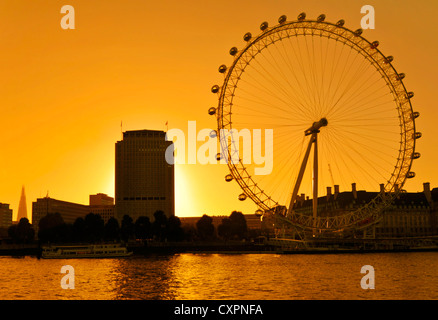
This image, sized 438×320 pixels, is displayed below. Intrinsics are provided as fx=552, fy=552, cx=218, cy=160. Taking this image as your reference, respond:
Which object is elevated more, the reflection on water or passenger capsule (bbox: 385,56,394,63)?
passenger capsule (bbox: 385,56,394,63)

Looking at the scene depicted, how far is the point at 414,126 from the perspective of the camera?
7381 cm

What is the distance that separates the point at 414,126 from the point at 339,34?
1739 centimetres

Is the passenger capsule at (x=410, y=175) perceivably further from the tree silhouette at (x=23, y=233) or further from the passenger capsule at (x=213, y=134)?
the tree silhouette at (x=23, y=233)

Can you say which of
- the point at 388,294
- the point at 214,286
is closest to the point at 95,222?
the point at 214,286

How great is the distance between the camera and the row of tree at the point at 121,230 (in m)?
121

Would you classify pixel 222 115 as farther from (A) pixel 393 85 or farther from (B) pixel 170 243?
(B) pixel 170 243

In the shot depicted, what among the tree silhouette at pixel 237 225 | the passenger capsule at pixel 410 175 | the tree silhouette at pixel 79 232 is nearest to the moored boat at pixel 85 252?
the tree silhouette at pixel 79 232

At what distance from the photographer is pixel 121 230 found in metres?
126

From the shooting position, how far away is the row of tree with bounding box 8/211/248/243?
121 metres

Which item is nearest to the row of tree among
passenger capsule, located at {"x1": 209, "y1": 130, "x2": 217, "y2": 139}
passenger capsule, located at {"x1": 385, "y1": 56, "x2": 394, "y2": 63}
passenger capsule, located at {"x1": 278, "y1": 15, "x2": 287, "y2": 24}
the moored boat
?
the moored boat

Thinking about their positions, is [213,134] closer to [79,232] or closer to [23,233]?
[79,232]

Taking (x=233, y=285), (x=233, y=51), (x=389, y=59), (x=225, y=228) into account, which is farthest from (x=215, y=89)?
(x=225, y=228)

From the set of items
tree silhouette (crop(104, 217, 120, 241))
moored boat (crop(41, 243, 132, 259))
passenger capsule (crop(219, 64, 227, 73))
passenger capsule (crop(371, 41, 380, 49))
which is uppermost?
passenger capsule (crop(371, 41, 380, 49))

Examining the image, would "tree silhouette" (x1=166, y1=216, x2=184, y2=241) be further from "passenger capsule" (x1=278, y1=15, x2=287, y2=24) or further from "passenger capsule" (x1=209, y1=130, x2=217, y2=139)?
"passenger capsule" (x1=278, y1=15, x2=287, y2=24)
